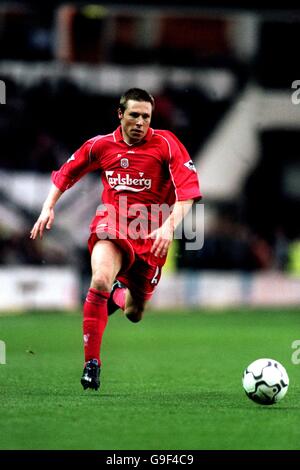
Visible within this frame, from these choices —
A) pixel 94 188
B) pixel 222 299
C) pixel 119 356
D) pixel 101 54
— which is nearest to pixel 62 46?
pixel 101 54

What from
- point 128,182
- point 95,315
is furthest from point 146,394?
point 128,182

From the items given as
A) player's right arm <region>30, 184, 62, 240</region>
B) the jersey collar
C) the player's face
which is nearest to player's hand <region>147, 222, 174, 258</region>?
player's right arm <region>30, 184, 62, 240</region>

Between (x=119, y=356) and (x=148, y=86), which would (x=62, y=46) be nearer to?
(x=148, y=86)

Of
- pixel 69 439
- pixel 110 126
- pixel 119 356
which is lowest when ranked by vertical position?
pixel 69 439

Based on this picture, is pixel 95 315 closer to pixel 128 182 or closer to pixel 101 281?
pixel 101 281

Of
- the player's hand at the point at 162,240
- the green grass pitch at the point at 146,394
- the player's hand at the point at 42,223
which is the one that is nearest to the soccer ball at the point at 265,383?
the green grass pitch at the point at 146,394

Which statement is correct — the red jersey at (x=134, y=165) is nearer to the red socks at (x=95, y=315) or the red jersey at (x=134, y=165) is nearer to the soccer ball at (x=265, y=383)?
the red socks at (x=95, y=315)

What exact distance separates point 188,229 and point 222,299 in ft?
5.90

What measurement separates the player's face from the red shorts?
0.63 m

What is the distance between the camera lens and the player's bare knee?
7.97m

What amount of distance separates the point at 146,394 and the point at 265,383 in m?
1.05

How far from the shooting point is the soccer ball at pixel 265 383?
720 centimetres

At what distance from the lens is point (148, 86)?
24969 mm

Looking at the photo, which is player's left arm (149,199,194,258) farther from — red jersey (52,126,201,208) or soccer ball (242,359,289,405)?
soccer ball (242,359,289,405)
